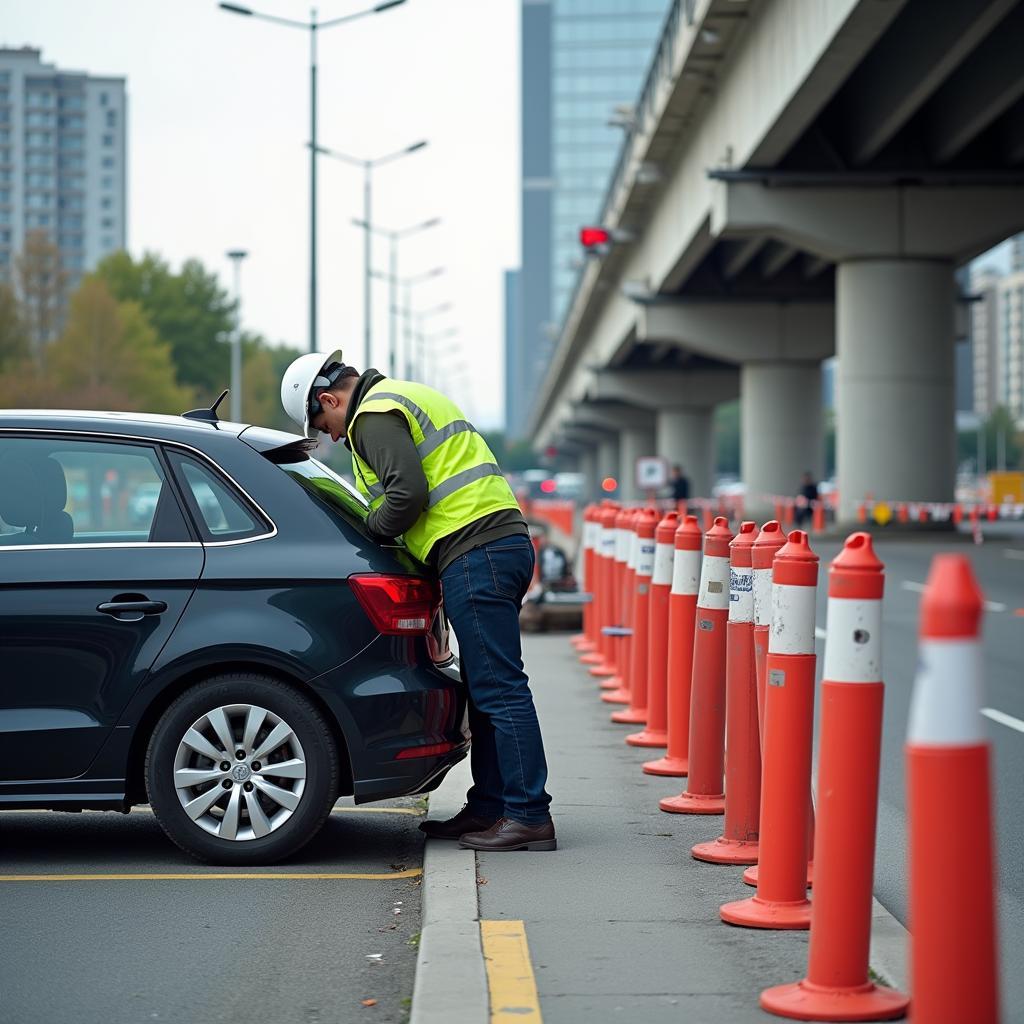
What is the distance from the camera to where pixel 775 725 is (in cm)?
530

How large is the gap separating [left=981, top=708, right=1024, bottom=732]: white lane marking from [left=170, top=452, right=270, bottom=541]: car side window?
17.5 ft

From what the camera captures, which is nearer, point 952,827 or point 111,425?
point 952,827

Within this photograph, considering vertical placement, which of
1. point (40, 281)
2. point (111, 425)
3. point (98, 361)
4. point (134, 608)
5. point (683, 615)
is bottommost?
point (683, 615)

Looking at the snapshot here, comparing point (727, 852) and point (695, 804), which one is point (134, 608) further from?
point (695, 804)

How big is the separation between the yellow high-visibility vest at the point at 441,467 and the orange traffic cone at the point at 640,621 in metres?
3.85

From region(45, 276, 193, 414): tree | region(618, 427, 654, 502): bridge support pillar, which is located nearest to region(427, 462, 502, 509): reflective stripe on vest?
region(45, 276, 193, 414): tree

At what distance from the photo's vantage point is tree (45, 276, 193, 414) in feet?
236

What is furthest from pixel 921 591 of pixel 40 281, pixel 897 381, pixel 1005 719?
pixel 40 281

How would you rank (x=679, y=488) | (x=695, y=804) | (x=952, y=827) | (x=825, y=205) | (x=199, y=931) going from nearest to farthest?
(x=952, y=827)
(x=199, y=931)
(x=695, y=804)
(x=825, y=205)
(x=679, y=488)

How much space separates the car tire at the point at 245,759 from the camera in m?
6.44

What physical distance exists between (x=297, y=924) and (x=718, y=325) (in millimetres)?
44185

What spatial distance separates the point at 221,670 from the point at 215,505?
61 centimetres

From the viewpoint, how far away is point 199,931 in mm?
5656

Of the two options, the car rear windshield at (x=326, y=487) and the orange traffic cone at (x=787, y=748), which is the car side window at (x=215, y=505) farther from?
the orange traffic cone at (x=787, y=748)
